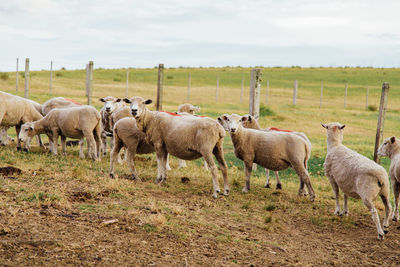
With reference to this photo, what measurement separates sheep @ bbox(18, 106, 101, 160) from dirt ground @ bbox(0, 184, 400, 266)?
463 cm

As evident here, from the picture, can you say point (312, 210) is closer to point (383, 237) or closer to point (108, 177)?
point (383, 237)

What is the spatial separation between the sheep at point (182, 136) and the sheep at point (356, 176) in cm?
238

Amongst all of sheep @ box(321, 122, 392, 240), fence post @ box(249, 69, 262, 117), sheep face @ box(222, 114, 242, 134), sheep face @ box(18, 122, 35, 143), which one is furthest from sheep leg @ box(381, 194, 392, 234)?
sheep face @ box(18, 122, 35, 143)

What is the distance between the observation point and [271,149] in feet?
33.9

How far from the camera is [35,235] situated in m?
6.08

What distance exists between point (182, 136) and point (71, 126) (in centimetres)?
442

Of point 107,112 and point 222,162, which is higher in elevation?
point 107,112

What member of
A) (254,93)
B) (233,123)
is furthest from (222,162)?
(254,93)

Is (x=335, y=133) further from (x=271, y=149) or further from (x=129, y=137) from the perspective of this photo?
(x=129, y=137)

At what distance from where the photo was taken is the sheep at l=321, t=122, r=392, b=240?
786 cm

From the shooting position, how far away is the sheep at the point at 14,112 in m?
14.0

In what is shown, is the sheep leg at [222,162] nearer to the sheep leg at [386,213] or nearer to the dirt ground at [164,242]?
the dirt ground at [164,242]

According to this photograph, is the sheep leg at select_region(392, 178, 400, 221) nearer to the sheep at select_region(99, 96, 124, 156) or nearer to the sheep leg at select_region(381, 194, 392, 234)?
the sheep leg at select_region(381, 194, 392, 234)

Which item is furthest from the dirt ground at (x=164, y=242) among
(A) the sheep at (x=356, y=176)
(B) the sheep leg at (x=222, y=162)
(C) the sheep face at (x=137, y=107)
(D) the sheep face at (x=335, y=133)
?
(C) the sheep face at (x=137, y=107)
